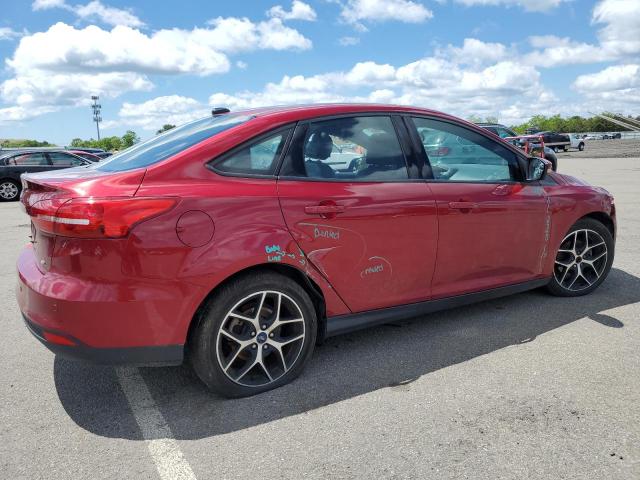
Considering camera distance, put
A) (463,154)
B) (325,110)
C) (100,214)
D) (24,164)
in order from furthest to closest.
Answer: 1. (24,164)
2. (463,154)
3. (325,110)
4. (100,214)

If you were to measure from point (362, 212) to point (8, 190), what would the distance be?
1543 cm

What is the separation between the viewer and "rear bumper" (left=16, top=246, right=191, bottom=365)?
267cm

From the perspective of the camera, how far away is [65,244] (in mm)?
2693

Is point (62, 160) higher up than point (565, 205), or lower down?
lower down

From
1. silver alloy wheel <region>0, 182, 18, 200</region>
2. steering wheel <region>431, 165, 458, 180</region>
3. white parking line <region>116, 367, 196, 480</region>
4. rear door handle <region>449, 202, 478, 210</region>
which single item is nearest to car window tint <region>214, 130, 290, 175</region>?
steering wheel <region>431, 165, 458, 180</region>

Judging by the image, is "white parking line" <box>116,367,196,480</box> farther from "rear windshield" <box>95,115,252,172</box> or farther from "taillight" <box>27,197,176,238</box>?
"rear windshield" <box>95,115,252,172</box>

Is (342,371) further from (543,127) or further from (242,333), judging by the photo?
(543,127)

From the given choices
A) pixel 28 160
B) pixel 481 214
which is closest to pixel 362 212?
pixel 481 214

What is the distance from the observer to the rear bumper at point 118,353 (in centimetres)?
273

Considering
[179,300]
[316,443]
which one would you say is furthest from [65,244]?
[316,443]

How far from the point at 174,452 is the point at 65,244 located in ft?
3.74

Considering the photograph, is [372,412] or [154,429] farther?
[372,412]

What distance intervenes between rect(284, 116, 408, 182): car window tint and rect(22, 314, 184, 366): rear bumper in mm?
1182

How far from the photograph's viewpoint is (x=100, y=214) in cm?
262
